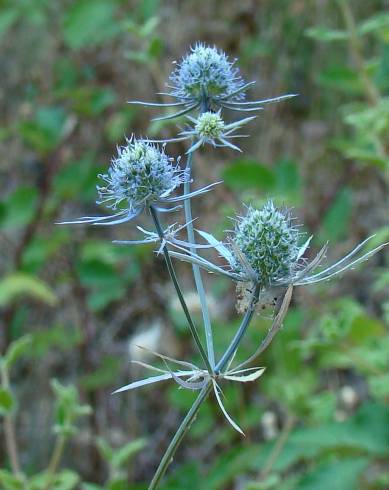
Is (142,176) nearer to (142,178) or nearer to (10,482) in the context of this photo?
(142,178)

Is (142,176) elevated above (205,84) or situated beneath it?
situated beneath

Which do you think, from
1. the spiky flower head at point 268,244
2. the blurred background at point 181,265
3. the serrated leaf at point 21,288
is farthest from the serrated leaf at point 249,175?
the spiky flower head at point 268,244

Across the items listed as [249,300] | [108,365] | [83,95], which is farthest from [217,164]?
[249,300]

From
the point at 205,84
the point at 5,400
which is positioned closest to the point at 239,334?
the point at 205,84

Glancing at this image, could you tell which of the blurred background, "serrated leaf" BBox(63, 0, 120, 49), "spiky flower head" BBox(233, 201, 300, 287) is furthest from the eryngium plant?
"serrated leaf" BBox(63, 0, 120, 49)

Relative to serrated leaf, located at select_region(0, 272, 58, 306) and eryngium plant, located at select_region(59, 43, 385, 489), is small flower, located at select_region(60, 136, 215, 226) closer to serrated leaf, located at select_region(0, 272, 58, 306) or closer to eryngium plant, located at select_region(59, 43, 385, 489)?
eryngium plant, located at select_region(59, 43, 385, 489)

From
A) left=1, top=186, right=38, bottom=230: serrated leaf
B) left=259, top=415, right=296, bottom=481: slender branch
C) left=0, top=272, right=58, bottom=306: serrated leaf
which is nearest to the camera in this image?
left=259, top=415, right=296, bottom=481: slender branch
